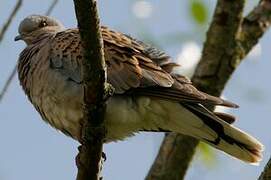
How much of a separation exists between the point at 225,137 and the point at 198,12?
792 millimetres

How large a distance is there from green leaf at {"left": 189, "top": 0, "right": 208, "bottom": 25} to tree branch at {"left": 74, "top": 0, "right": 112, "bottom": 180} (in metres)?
1.36

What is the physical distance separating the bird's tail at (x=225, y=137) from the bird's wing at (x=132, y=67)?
0.16m

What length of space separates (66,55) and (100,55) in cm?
149

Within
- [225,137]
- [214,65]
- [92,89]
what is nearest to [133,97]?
[225,137]

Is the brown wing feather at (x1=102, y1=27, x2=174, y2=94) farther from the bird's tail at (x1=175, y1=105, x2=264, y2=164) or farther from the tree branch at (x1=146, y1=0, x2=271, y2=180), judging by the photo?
the tree branch at (x1=146, y1=0, x2=271, y2=180)

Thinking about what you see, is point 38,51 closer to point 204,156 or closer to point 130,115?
point 130,115

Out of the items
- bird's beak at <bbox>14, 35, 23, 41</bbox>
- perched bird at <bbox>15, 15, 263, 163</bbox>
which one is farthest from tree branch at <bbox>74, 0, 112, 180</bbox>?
bird's beak at <bbox>14, 35, 23, 41</bbox>

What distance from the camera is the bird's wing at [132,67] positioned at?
4836 millimetres

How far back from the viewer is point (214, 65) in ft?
18.6

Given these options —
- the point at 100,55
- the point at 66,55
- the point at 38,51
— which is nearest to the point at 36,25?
the point at 38,51

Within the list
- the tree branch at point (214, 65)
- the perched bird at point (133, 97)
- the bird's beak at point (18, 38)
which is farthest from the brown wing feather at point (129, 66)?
the bird's beak at point (18, 38)

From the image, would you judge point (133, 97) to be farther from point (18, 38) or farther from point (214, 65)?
point (18, 38)

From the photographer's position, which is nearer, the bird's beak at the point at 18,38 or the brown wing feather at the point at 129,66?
the brown wing feather at the point at 129,66

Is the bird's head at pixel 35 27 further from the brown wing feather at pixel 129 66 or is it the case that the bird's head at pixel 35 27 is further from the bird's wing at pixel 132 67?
the brown wing feather at pixel 129 66
